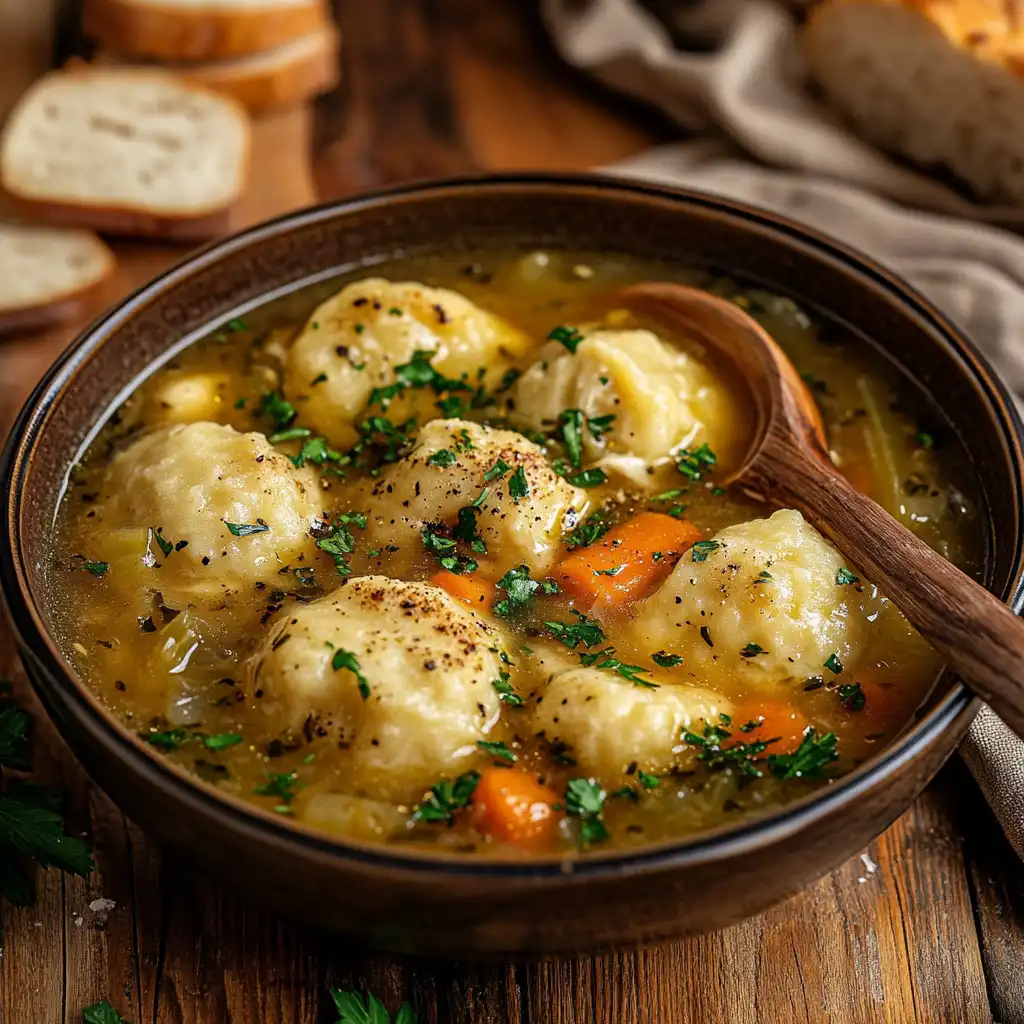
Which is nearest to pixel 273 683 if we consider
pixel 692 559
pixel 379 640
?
pixel 379 640

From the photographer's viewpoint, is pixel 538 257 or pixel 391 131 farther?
pixel 391 131

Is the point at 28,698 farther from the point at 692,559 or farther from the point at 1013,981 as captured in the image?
the point at 1013,981

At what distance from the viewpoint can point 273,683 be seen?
261 centimetres

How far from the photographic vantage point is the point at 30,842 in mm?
2732

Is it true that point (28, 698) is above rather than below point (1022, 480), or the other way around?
below

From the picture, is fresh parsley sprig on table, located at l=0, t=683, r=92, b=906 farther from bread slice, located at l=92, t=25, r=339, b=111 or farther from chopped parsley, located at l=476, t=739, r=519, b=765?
bread slice, located at l=92, t=25, r=339, b=111

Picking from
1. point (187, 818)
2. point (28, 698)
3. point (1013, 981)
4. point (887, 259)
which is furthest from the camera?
point (887, 259)

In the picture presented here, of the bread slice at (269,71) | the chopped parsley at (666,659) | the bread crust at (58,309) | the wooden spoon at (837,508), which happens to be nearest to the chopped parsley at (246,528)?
the chopped parsley at (666,659)

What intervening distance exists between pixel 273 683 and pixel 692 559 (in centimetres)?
94

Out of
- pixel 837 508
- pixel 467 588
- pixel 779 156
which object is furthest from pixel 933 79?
pixel 467 588

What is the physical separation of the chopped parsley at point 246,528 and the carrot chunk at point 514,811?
830 millimetres

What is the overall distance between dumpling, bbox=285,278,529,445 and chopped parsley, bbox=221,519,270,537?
47cm

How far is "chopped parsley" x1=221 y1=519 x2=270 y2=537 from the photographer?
116 inches

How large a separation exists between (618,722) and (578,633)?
36 centimetres
